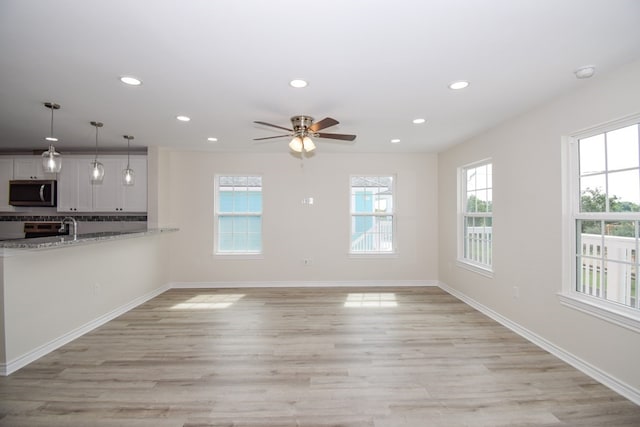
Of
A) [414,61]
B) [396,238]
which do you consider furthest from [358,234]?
[414,61]

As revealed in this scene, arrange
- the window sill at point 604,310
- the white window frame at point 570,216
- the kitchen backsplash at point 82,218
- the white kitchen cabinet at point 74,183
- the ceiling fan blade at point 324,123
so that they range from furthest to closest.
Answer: the kitchen backsplash at point 82,218
the white kitchen cabinet at point 74,183
the ceiling fan blade at point 324,123
the white window frame at point 570,216
the window sill at point 604,310

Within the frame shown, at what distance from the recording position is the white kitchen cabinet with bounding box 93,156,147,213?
5016 millimetres

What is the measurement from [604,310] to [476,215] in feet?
Answer: 7.10

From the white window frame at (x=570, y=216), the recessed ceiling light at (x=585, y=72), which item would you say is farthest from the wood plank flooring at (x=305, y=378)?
the recessed ceiling light at (x=585, y=72)

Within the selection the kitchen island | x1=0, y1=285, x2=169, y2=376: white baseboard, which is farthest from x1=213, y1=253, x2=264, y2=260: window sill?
x1=0, y1=285, x2=169, y2=376: white baseboard

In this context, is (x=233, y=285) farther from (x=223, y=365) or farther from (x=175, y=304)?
(x=223, y=365)

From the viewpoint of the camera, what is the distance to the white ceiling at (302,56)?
5.44ft

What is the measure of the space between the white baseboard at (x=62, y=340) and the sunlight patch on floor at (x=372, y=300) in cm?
309

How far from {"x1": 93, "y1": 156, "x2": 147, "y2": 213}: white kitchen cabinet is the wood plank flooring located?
2113 mm

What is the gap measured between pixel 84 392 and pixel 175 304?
2.20 metres

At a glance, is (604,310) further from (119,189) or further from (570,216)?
(119,189)

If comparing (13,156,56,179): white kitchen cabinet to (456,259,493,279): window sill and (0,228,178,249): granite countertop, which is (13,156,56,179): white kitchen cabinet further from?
(456,259,493,279): window sill

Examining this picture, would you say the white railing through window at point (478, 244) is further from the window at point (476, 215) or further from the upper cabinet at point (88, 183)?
the upper cabinet at point (88, 183)

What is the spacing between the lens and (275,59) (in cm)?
216
